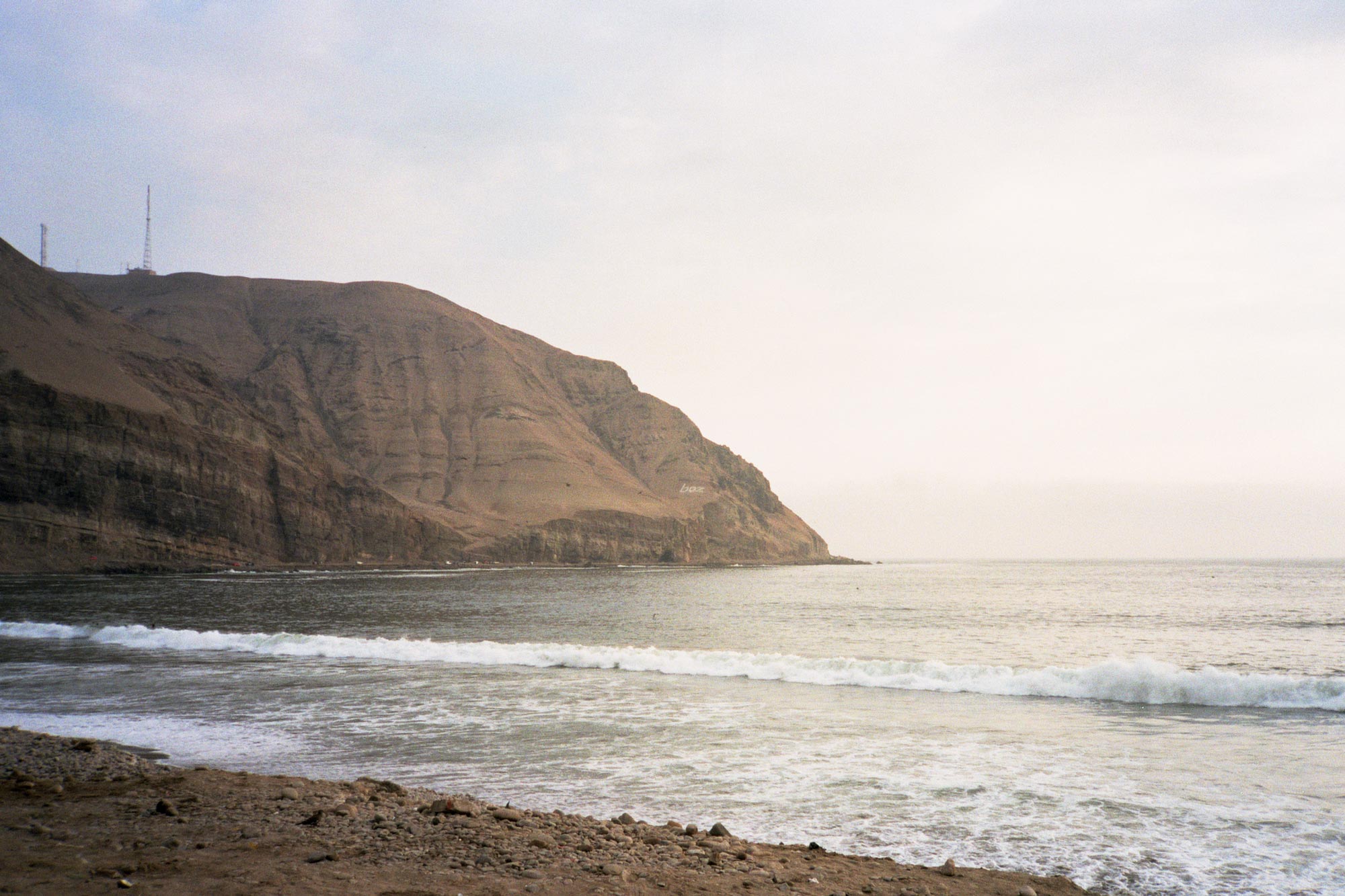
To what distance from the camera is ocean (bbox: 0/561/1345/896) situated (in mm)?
8773

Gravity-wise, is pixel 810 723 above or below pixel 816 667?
above

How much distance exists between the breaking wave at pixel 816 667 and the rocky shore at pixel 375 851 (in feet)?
42.6

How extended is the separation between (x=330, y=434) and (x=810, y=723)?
159 meters

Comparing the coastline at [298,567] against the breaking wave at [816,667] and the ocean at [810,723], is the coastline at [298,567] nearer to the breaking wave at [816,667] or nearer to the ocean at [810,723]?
the ocean at [810,723]

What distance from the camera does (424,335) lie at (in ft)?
590

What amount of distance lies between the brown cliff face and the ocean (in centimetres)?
6303

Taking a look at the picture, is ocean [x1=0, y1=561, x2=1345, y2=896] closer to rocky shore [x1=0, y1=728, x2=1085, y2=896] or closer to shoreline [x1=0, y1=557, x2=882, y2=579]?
rocky shore [x1=0, y1=728, x2=1085, y2=896]

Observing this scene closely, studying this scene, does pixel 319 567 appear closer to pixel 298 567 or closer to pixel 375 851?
pixel 298 567

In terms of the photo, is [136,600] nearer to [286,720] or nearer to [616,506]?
[286,720]

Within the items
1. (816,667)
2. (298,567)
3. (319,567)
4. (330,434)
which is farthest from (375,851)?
(330,434)

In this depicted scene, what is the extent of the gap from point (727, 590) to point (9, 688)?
62.6 metres

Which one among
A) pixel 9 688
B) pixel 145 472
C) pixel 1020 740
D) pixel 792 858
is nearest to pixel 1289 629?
pixel 1020 740

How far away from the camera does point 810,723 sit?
49.2 feet

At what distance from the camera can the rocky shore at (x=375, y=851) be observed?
616cm
